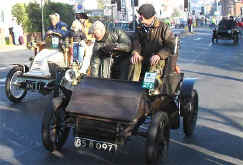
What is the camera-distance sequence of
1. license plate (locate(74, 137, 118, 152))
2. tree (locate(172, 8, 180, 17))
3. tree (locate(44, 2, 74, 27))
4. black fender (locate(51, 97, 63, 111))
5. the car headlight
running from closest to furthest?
license plate (locate(74, 137, 118, 152)), black fender (locate(51, 97, 63, 111)), the car headlight, tree (locate(44, 2, 74, 27)), tree (locate(172, 8, 180, 17))

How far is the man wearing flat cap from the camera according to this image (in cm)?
574

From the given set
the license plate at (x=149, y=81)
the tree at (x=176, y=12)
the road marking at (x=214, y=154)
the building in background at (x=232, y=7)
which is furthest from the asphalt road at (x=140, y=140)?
the tree at (x=176, y=12)

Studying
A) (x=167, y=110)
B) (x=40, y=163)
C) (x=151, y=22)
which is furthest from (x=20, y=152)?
(x=151, y=22)

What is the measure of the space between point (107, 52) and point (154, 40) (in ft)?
2.26

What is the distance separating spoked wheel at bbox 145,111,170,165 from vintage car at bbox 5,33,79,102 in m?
3.43

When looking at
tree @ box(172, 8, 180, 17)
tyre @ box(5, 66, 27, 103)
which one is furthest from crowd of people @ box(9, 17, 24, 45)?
tree @ box(172, 8, 180, 17)

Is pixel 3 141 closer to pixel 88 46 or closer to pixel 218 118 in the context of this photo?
pixel 88 46

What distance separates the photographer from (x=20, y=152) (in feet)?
18.9

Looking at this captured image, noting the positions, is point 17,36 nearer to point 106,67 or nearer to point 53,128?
point 106,67

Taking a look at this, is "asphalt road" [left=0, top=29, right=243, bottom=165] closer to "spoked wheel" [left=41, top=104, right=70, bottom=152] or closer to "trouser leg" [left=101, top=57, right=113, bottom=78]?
"spoked wheel" [left=41, top=104, right=70, bottom=152]

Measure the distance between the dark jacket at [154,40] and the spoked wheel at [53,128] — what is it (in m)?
1.42

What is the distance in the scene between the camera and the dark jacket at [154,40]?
5.93 m

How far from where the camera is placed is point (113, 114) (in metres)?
4.98

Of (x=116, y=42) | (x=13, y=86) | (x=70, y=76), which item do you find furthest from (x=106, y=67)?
(x=13, y=86)
